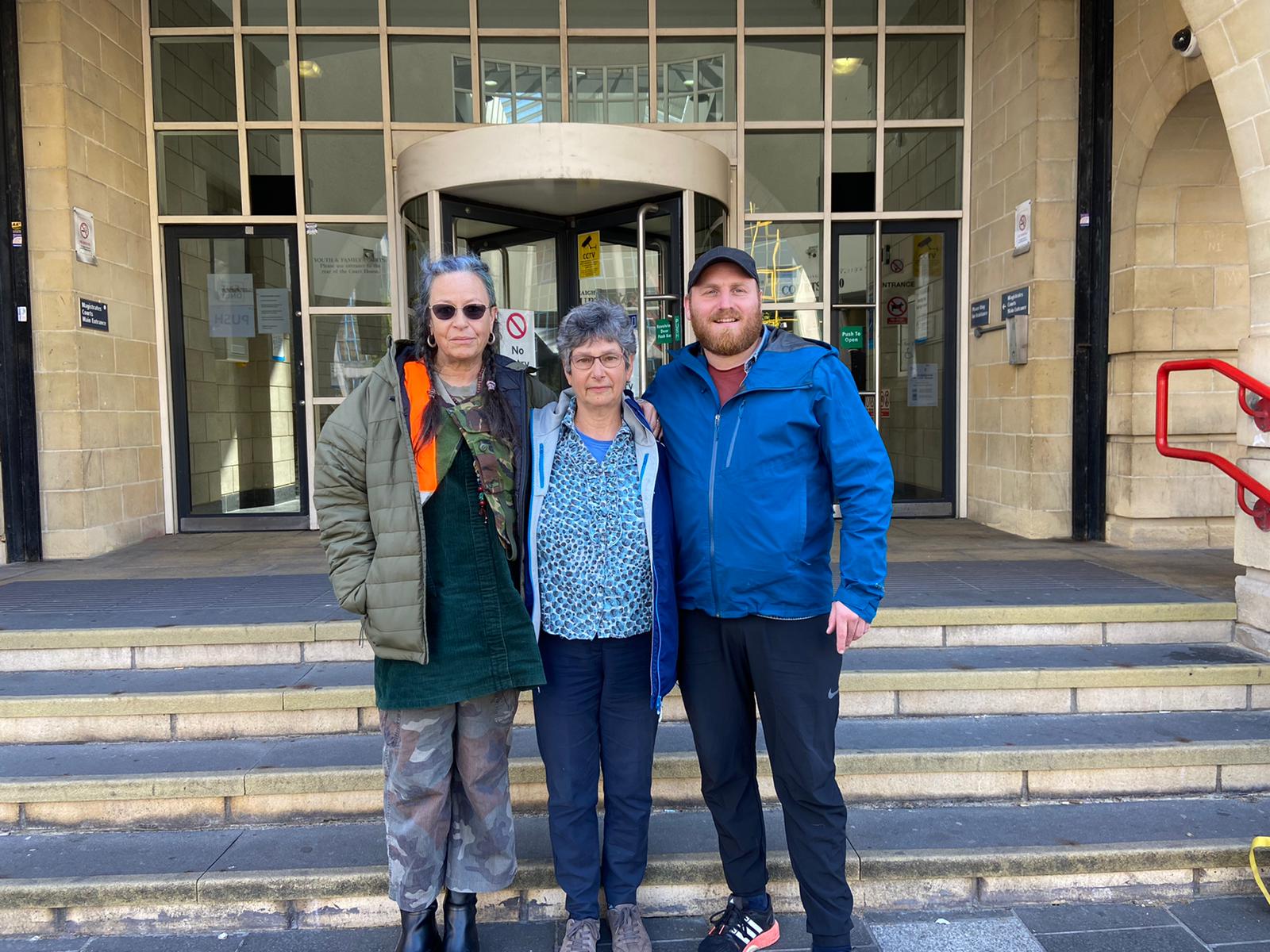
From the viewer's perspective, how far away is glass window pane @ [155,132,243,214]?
273 inches

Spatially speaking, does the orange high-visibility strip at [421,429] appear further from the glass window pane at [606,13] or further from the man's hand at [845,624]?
the glass window pane at [606,13]

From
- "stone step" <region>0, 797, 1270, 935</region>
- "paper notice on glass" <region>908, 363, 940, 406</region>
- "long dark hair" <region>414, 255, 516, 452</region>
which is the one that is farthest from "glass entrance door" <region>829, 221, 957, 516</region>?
"long dark hair" <region>414, 255, 516, 452</region>

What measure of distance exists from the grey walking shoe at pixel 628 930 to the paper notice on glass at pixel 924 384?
18.7 ft

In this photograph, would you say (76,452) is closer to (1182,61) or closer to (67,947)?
(67,947)

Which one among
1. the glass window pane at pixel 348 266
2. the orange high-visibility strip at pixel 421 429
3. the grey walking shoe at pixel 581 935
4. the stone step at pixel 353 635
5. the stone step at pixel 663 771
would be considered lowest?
the grey walking shoe at pixel 581 935

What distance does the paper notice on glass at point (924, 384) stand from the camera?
23.6 ft

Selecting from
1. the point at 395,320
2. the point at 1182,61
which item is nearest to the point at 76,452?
the point at 395,320

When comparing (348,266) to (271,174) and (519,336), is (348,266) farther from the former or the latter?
(519,336)

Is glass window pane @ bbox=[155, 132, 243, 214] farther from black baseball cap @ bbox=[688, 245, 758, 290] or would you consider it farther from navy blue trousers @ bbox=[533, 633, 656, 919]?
navy blue trousers @ bbox=[533, 633, 656, 919]

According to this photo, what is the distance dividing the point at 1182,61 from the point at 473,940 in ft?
19.8

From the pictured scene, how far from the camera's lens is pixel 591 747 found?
2.38 metres

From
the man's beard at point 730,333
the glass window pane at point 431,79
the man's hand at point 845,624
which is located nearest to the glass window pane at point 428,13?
the glass window pane at point 431,79

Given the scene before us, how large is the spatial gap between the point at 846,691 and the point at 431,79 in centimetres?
607

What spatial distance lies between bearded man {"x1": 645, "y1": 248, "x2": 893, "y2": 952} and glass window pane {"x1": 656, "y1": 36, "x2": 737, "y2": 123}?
5.43 metres
